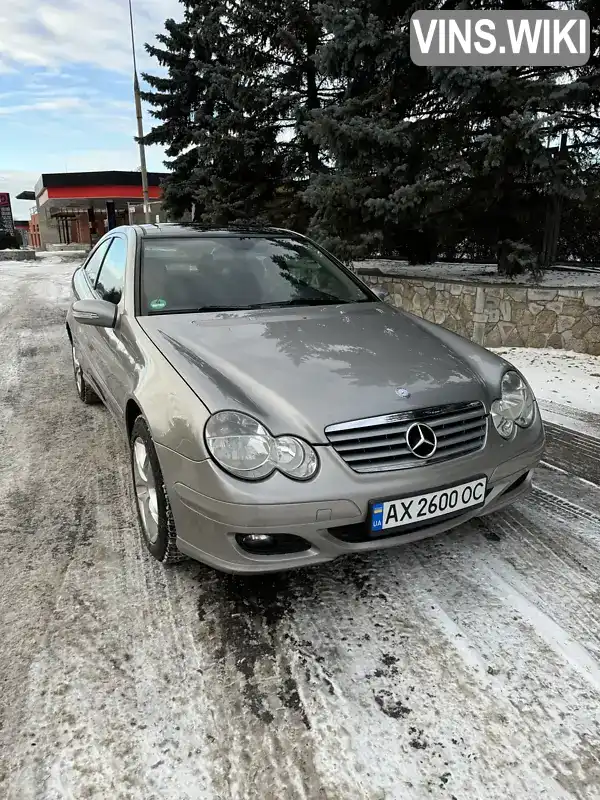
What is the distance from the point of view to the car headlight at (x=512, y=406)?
2.50 metres

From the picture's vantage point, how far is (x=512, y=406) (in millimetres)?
2604

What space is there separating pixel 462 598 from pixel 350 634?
52cm

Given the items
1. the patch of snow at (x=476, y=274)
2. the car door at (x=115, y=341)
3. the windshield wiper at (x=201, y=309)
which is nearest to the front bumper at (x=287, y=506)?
the car door at (x=115, y=341)

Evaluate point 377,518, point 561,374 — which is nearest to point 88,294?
point 377,518

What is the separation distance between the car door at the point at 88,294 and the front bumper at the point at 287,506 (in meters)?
2.03

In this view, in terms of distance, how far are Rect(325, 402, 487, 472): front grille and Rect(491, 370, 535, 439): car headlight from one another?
0.23 meters

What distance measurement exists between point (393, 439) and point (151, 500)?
3.85 feet

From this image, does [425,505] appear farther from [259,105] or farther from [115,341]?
[259,105]

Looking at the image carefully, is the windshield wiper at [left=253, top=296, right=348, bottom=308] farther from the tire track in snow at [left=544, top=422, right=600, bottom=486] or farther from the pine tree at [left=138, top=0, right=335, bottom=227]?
the pine tree at [left=138, top=0, right=335, bottom=227]

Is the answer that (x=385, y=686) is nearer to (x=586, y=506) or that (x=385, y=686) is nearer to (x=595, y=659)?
(x=595, y=659)

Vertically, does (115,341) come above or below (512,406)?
above

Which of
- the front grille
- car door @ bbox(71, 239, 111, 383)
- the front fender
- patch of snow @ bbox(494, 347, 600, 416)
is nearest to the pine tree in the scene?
patch of snow @ bbox(494, 347, 600, 416)

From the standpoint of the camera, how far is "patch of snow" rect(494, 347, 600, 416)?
5.02m

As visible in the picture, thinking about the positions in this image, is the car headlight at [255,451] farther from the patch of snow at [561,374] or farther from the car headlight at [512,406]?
the patch of snow at [561,374]
